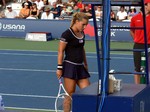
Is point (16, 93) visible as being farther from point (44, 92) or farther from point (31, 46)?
point (31, 46)

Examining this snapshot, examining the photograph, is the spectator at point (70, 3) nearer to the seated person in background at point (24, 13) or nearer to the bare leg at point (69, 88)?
the seated person in background at point (24, 13)

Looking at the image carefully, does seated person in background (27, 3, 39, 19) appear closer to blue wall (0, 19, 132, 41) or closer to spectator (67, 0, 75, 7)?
spectator (67, 0, 75, 7)

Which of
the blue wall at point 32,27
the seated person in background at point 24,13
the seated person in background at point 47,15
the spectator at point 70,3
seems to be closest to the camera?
the blue wall at point 32,27

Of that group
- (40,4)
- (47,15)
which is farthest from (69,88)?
(40,4)

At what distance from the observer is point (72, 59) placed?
852cm

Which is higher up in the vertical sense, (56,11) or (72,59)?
(72,59)

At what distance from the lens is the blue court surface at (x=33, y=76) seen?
11.0m

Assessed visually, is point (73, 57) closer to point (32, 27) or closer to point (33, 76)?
point (33, 76)

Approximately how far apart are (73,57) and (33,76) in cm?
575

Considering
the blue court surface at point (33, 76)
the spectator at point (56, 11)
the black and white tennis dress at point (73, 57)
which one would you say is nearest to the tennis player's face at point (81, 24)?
the black and white tennis dress at point (73, 57)

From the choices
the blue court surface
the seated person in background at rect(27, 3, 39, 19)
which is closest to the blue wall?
the seated person in background at rect(27, 3, 39, 19)

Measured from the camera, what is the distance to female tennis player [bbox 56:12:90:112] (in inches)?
331

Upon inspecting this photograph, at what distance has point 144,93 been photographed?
22.6ft

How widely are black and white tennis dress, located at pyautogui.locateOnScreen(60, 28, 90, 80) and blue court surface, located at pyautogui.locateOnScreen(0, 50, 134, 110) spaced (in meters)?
1.94
